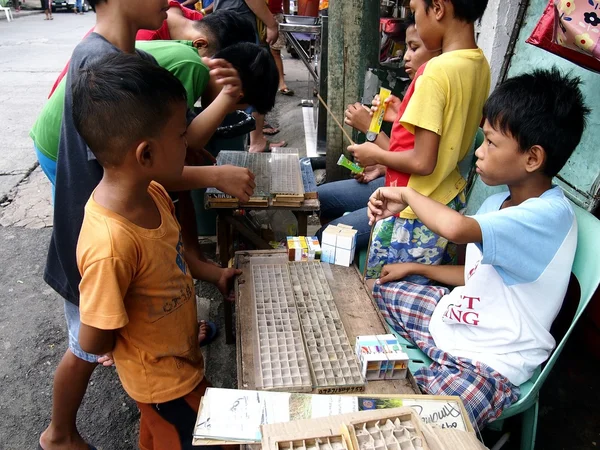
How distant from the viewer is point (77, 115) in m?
1.18

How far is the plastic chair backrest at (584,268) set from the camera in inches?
52.6

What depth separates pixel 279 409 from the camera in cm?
102

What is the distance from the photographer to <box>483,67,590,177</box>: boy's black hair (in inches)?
52.3

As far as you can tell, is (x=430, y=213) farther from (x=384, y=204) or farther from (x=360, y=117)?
(x=360, y=117)

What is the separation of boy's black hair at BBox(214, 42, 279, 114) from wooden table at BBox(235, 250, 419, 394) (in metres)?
0.74

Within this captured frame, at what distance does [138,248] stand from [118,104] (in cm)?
37

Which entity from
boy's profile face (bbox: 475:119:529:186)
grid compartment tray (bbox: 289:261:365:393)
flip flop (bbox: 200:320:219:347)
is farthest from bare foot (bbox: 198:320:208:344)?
boy's profile face (bbox: 475:119:529:186)

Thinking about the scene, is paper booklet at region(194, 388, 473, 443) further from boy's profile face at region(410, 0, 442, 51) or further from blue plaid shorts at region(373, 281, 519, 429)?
boy's profile face at region(410, 0, 442, 51)

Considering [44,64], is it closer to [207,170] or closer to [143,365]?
[207,170]

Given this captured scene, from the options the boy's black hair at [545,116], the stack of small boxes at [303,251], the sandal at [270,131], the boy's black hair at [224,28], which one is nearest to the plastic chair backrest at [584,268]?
the boy's black hair at [545,116]

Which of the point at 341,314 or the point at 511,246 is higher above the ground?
the point at 511,246

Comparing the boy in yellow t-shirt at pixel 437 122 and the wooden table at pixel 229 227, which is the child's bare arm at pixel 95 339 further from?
the boy in yellow t-shirt at pixel 437 122

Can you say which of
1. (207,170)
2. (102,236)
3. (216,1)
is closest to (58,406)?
(102,236)

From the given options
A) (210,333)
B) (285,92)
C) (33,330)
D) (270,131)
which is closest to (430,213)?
(210,333)
